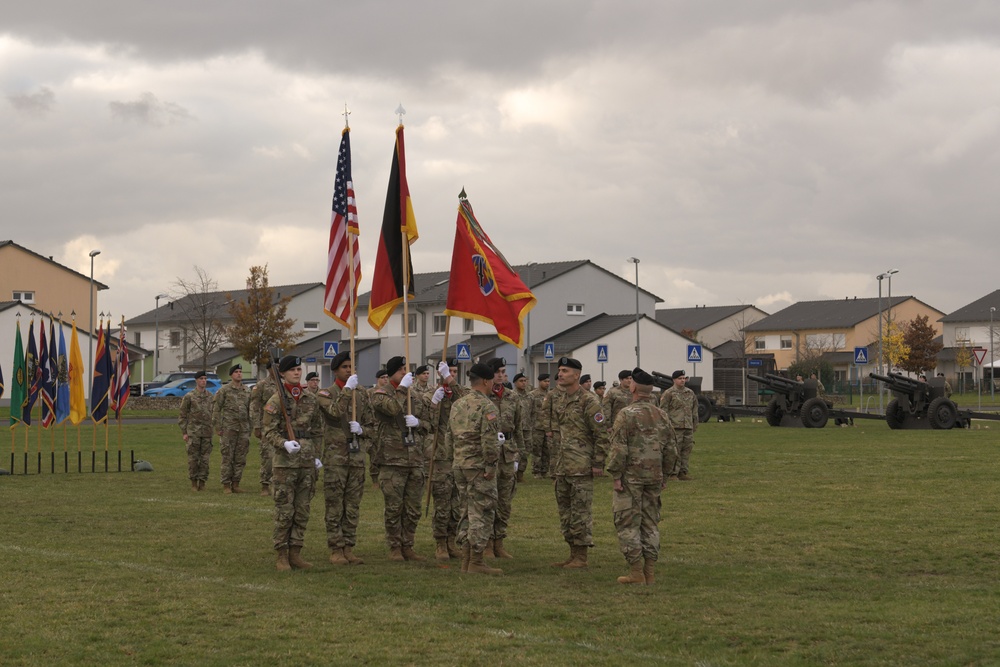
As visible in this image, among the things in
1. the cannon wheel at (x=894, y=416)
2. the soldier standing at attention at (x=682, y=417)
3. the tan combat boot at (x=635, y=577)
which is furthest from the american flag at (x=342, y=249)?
the cannon wheel at (x=894, y=416)

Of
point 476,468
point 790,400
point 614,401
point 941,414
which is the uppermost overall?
point 790,400

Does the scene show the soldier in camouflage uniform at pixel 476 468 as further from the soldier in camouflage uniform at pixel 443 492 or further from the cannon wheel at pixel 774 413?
the cannon wheel at pixel 774 413

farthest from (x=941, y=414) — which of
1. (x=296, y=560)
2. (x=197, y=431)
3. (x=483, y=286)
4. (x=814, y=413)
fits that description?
(x=296, y=560)

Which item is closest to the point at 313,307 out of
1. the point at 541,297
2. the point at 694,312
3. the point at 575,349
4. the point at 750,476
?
the point at 541,297

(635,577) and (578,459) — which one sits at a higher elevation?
(578,459)

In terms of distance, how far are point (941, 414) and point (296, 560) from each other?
96.6ft

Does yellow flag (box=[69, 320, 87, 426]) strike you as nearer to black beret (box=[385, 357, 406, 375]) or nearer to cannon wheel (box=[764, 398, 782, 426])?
black beret (box=[385, 357, 406, 375])

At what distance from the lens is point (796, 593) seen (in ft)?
33.7

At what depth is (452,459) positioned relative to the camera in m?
12.4

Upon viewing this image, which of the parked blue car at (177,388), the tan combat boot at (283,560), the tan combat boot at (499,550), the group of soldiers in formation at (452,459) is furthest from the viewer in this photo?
the parked blue car at (177,388)

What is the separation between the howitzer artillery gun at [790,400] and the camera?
38469mm

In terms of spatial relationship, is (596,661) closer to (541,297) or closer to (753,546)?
(753,546)

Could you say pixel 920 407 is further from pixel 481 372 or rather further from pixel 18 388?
pixel 481 372

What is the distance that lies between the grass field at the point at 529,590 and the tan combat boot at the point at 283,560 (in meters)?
0.15
